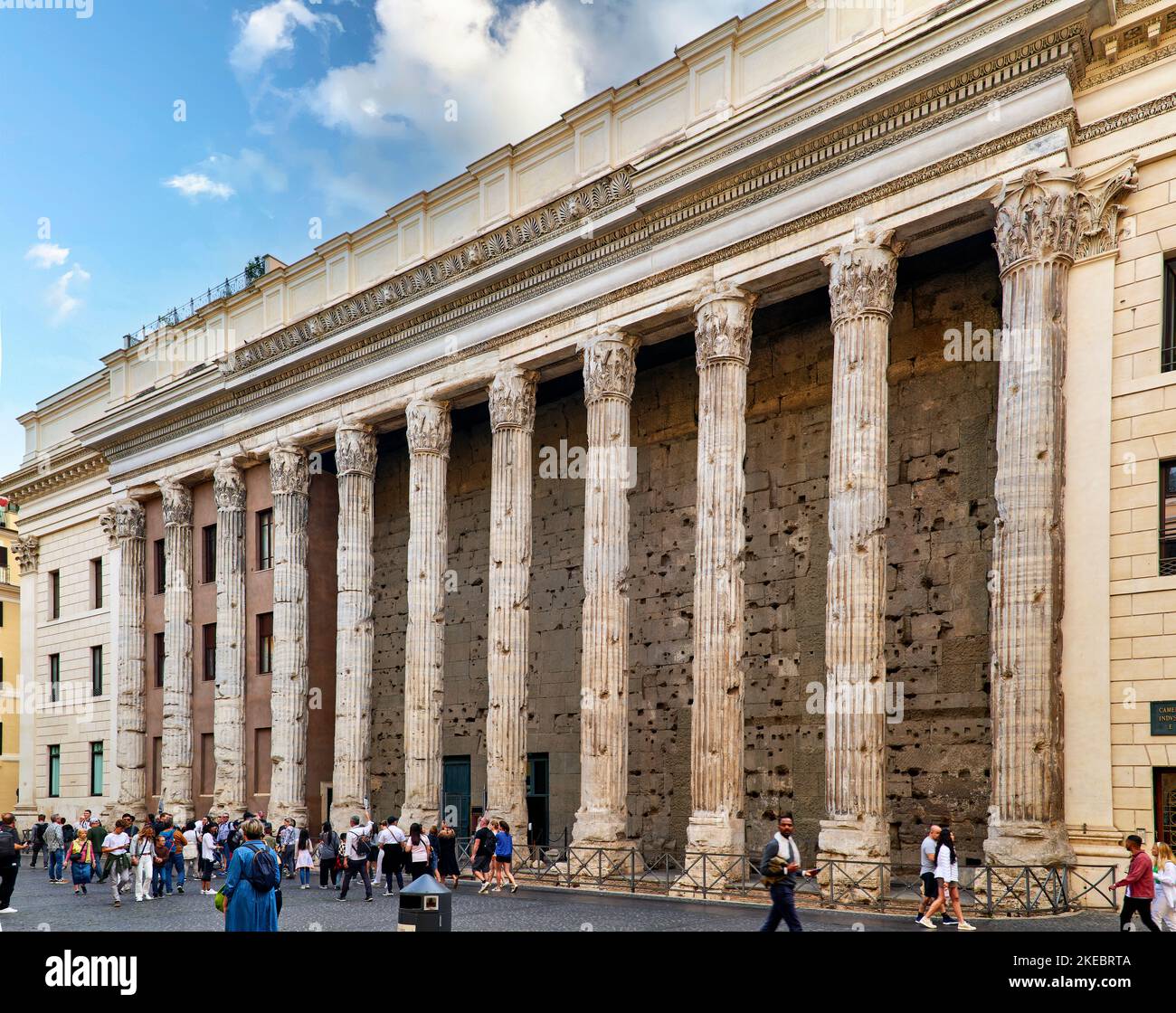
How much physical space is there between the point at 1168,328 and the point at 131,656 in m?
31.7

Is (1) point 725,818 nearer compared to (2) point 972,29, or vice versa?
(2) point 972,29

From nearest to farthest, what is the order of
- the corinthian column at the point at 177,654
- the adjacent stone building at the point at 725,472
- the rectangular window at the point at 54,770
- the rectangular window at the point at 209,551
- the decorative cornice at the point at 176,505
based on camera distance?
the adjacent stone building at the point at 725,472 < the corinthian column at the point at 177,654 < the rectangular window at the point at 209,551 < the decorative cornice at the point at 176,505 < the rectangular window at the point at 54,770

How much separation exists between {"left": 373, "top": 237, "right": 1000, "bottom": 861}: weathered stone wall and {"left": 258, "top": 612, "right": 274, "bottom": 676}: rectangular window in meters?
4.97

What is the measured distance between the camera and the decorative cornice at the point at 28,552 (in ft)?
152

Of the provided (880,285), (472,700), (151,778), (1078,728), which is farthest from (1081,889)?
(151,778)

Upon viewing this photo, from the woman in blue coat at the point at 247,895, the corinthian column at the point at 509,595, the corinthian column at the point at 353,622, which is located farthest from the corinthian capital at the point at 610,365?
the woman in blue coat at the point at 247,895

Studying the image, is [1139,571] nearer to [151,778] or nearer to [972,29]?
[972,29]

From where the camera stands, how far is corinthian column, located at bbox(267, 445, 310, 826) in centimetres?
3173

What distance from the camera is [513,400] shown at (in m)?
27.1

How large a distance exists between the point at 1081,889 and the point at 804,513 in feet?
35.2

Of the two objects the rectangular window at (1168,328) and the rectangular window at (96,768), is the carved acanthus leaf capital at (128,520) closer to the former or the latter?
the rectangular window at (96,768)

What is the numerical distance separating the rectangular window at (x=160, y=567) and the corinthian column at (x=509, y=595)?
16.4 meters

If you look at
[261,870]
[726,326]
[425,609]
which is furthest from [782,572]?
[261,870]

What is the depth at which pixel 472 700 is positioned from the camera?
1320 inches
